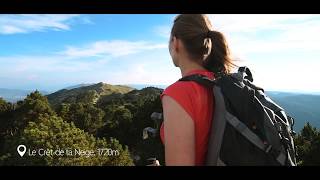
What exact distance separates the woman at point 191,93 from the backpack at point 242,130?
5 centimetres

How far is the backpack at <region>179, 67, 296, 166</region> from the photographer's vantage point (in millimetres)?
2066

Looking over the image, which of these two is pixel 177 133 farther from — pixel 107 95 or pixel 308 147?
pixel 107 95

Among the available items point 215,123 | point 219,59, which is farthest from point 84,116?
point 215,123

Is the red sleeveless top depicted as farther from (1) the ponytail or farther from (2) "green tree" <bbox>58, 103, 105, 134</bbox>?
(2) "green tree" <bbox>58, 103, 105, 134</bbox>

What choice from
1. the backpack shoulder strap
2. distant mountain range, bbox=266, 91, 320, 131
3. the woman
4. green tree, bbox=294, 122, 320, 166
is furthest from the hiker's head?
distant mountain range, bbox=266, 91, 320, 131

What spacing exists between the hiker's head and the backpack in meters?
0.13

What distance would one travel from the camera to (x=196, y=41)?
2180mm

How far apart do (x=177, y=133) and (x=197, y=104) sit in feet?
0.49

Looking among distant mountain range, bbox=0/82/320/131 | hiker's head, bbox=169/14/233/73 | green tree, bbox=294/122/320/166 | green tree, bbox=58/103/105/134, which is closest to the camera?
hiker's head, bbox=169/14/233/73

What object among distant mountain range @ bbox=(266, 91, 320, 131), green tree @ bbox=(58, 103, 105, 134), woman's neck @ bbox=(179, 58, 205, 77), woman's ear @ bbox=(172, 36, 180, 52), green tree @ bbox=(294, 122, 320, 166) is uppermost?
woman's ear @ bbox=(172, 36, 180, 52)

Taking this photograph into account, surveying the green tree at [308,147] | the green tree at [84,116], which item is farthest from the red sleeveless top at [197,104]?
the green tree at [84,116]
